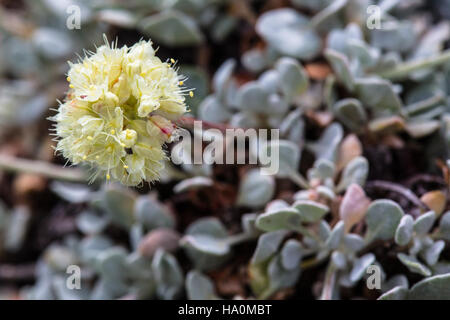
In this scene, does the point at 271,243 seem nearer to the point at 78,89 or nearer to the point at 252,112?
the point at 252,112

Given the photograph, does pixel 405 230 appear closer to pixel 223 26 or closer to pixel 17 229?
pixel 223 26

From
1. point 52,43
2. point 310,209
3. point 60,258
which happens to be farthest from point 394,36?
point 60,258

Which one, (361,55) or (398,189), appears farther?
(361,55)

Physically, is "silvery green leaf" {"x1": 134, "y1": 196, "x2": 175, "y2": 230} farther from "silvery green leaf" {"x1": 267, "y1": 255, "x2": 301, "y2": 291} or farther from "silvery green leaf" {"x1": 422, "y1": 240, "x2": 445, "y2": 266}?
"silvery green leaf" {"x1": 422, "y1": 240, "x2": 445, "y2": 266}

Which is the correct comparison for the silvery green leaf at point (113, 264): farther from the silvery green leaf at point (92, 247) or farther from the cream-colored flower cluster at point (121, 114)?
the cream-colored flower cluster at point (121, 114)

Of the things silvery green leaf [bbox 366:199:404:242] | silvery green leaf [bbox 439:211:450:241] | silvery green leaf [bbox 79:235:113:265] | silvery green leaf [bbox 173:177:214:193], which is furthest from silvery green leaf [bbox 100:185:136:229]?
silvery green leaf [bbox 439:211:450:241]

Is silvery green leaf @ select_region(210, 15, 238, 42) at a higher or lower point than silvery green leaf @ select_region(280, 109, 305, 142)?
higher
